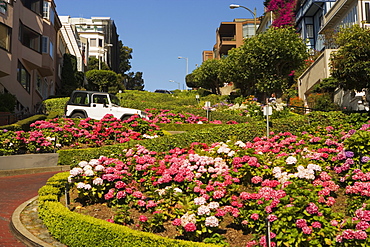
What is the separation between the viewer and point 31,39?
31.9 m

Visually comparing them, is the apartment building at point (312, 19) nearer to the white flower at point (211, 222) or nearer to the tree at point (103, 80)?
the tree at point (103, 80)

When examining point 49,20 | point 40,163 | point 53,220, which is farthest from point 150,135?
point 49,20

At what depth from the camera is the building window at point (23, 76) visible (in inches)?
1158

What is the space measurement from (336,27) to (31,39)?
2239 cm

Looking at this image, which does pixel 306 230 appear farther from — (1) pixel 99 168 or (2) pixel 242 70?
(2) pixel 242 70

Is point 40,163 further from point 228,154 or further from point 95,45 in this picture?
Result: point 95,45

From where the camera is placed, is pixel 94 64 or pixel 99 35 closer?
pixel 94 64

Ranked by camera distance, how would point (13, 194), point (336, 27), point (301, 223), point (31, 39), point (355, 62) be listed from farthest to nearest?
point (336, 27) → point (31, 39) → point (355, 62) → point (13, 194) → point (301, 223)

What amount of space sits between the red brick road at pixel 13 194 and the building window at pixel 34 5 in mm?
18752

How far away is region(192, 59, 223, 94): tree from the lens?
60.7 metres

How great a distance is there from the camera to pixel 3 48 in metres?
25.5

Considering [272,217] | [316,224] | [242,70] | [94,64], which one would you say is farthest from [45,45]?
[94,64]

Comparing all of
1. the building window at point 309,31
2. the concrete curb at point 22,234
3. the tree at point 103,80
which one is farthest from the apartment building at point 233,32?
the concrete curb at point 22,234

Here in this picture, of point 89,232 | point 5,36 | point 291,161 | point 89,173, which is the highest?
point 5,36
